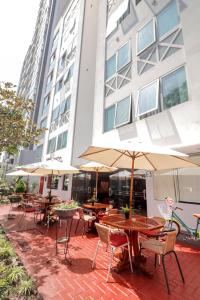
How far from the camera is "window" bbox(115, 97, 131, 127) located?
10492 millimetres

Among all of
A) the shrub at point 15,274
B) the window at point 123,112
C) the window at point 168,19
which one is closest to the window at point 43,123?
the window at point 123,112

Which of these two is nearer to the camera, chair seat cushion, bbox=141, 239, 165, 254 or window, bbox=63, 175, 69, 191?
chair seat cushion, bbox=141, 239, 165, 254

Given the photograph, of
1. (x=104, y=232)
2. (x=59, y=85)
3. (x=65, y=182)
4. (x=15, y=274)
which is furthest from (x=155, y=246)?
(x=59, y=85)

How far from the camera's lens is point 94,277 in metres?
4.11

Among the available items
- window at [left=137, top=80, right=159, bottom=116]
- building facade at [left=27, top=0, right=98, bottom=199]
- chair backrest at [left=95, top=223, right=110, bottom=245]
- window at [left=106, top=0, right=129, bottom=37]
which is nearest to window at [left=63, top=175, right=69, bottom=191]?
building facade at [left=27, top=0, right=98, bottom=199]

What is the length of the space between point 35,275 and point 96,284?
138cm

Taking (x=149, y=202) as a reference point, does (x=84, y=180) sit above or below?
above

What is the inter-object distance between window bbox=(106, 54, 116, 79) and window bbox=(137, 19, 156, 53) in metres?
2.19

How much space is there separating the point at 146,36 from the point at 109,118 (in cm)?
494

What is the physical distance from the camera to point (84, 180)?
1479 centimetres

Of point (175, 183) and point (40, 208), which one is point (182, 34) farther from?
point (40, 208)

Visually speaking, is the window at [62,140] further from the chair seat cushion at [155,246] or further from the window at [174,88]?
the chair seat cushion at [155,246]

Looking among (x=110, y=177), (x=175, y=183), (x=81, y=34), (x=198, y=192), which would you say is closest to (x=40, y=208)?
(x=110, y=177)

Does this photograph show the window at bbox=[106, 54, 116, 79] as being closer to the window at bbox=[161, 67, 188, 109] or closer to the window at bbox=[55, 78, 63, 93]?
the window at bbox=[161, 67, 188, 109]
